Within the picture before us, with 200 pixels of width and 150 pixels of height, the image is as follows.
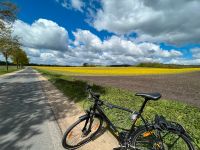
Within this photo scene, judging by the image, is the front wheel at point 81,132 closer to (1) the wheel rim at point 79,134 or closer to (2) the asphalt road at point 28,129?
(1) the wheel rim at point 79,134

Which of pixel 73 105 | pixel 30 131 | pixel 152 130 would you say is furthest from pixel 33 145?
pixel 73 105

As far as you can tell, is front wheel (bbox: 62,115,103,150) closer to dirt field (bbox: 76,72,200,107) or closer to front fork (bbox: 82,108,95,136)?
front fork (bbox: 82,108,95,136)

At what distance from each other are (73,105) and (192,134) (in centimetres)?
498

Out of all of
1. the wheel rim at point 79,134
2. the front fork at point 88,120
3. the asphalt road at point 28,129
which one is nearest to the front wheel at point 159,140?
the front fork at point 88,120

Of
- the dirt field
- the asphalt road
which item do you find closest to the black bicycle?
the asphalt road

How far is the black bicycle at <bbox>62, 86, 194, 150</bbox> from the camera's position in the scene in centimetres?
339

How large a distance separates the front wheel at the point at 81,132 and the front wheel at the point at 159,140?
1.01 m

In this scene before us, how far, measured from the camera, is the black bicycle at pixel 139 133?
3.39 meters

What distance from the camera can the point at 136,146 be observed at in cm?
370

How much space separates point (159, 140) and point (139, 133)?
0.36m

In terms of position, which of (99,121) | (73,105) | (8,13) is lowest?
(73,105)

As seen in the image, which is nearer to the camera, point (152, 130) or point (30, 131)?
point (152, 130)

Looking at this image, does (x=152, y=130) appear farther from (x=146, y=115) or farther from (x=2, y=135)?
(x=2, y=135)

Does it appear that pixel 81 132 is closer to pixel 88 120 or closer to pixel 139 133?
pixel 88 120
